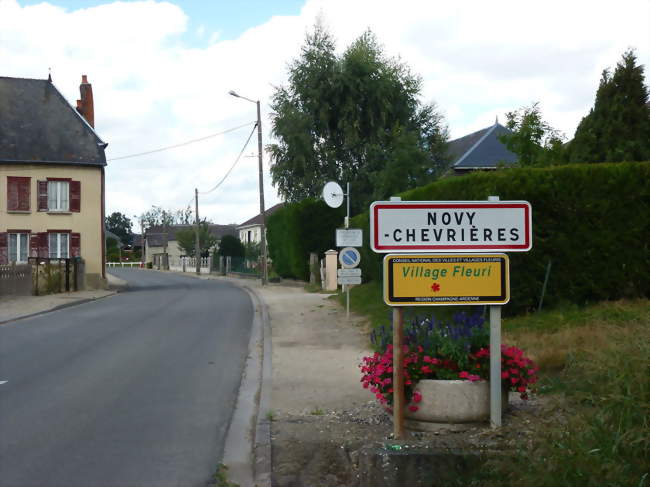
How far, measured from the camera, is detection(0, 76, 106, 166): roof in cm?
3484

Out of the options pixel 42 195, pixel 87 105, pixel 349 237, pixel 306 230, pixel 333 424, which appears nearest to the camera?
pixel 333 424

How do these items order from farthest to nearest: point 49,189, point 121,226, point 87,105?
point 121,226
point 87,105
point 49,189

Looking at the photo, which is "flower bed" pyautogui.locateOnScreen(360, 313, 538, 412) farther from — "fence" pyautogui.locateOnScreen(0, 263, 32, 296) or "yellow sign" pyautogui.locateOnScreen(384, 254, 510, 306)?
"fence" pyautogui.locateOnScreen(0, 263, 32, 296)

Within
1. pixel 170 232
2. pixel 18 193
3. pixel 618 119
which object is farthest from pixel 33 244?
pixel 170 232

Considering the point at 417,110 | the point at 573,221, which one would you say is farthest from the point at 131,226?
the point at 573,221

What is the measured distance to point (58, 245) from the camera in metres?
34.9

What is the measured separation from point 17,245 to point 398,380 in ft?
107

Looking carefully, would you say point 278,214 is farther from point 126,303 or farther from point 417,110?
point 126,303

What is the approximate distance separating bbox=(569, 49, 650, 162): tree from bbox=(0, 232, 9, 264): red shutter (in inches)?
1054

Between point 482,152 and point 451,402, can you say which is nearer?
point 451,402

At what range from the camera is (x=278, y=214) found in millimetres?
39125

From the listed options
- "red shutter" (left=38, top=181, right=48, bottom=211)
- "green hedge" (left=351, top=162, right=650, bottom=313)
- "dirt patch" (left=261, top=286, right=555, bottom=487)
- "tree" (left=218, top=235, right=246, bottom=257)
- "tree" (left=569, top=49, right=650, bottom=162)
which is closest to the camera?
"dirt patch" (left=261, top=286, right=555, bottom=487)

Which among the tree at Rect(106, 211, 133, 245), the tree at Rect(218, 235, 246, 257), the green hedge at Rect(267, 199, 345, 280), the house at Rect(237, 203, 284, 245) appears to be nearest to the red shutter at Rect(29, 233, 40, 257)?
the green hedge at Rect(267, 199, 345, 280)

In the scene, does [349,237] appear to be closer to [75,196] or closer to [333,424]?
[333,424]
